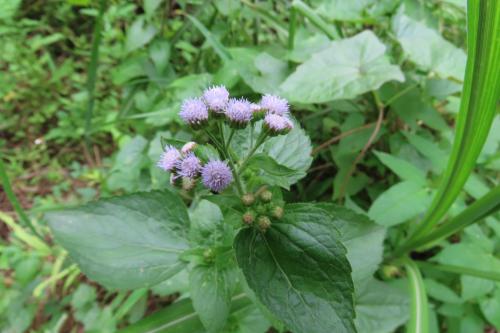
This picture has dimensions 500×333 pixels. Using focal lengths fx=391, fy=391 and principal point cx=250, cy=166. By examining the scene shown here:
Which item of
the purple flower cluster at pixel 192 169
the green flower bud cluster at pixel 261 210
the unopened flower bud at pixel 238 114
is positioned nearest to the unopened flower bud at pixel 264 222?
the green flower bud cluster at pixel 261 210

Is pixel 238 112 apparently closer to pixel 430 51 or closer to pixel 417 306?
pixel 417 306

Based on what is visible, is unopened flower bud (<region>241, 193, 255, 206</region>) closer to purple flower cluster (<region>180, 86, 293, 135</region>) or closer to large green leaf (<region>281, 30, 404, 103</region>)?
purple flower cluster (<region>180, 86, 293, 135</region>)

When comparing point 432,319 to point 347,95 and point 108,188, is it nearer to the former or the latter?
point 347,95

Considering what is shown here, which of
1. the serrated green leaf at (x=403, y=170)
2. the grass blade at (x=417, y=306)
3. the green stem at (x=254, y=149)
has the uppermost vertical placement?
the green stem at (x=254, y=149)

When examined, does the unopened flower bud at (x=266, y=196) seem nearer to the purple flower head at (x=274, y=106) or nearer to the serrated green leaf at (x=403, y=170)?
→ the purple flower head at (x=274, y=106)

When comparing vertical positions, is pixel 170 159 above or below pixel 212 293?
above

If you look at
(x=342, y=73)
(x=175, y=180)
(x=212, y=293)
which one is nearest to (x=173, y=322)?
(x=212, y=293)

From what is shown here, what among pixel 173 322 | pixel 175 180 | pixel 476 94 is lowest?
pixel 173 322
